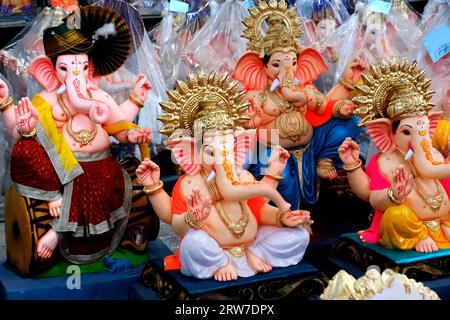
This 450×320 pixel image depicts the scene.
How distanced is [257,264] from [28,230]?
820 millimetres

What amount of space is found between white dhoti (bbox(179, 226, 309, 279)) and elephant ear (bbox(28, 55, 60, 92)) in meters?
0.80

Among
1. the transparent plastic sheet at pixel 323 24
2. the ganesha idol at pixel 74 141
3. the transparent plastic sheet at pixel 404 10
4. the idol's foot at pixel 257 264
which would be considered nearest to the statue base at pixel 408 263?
the idol's foot at pixel 257 264

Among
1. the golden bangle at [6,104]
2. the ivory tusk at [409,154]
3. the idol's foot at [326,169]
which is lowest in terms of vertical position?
the idol's foot at [326,169]

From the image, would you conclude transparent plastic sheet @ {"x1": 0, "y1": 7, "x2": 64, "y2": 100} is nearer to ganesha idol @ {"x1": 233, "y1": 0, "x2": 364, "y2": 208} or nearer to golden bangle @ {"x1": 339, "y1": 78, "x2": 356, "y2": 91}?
ganesha idol @ {"x1": 233, "y1": 0, "x2": 364, "y2": 208}

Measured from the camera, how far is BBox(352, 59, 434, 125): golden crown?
9.01ft

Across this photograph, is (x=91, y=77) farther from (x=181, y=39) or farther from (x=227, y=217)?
(x=181, y=39)

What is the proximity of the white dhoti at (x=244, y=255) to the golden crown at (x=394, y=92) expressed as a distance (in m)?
0.53

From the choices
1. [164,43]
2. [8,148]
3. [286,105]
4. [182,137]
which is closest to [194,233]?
[182,137]

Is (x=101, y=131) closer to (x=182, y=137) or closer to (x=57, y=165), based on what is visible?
(x=57, y=165)

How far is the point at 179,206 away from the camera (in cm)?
260

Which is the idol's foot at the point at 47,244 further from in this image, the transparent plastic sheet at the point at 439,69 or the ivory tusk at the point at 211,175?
the transparent plastic sheet at the point at 439,69

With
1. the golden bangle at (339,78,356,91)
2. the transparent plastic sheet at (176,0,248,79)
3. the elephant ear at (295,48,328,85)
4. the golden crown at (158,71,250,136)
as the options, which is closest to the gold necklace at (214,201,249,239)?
the golden crown at (158,71,250,136)

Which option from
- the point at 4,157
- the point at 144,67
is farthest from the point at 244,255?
the point at 4,157

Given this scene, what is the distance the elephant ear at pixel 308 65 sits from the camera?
3.32m
